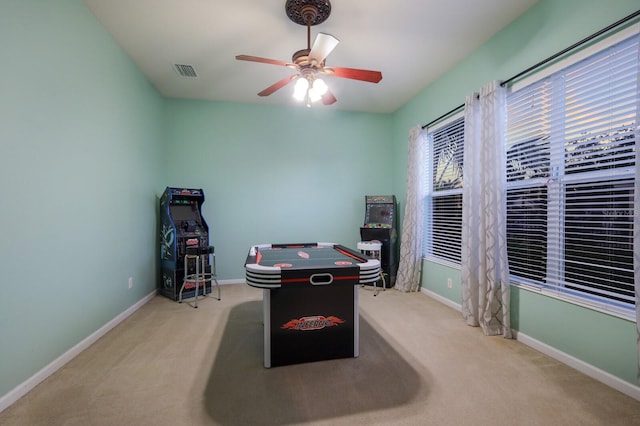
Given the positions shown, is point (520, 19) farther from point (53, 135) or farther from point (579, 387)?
point (53, 135)

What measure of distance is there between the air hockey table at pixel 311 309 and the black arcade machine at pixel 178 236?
2.00m

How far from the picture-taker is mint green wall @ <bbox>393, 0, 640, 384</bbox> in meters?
1.78

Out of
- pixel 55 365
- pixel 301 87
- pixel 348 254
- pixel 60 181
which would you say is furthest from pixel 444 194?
pixel 55 365

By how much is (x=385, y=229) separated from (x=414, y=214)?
521 millimetres

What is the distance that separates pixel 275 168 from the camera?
4484 mm

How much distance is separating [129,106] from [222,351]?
2858 millimetres

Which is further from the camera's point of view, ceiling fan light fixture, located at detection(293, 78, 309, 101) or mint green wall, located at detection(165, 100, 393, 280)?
mint green wall, located at detection(165, 100, 393, 280)

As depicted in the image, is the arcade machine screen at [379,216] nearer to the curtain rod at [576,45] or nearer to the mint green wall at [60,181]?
the curtain rod at [576,45]

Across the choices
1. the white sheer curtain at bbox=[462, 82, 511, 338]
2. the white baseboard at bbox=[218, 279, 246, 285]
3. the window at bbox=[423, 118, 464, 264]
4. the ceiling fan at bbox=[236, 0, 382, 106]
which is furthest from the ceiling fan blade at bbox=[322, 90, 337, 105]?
the white baseboard at bbox=[218, 279, 246, 285]

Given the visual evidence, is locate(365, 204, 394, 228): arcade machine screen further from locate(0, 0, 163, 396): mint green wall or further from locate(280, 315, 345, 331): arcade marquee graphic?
locate(0, 0, 163, 396): mint green wall

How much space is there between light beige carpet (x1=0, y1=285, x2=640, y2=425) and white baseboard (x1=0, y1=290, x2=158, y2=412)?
4cm

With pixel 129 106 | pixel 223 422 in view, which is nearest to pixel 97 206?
pixel 129 106

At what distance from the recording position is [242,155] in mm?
4387

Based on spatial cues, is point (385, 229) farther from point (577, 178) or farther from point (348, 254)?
point (577, 178)
